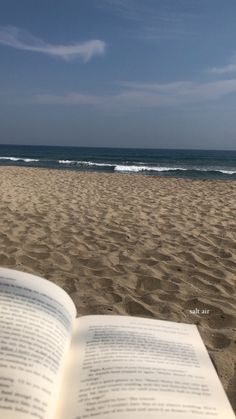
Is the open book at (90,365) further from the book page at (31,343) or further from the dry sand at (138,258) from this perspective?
the dry sand at (138,258)

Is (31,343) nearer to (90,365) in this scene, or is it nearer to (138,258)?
(90,365)

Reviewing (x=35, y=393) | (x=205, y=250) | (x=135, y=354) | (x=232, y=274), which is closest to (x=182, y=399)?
(x=135, y=354)

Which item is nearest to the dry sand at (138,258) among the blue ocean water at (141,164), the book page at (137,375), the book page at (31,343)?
the book page at (137,375)

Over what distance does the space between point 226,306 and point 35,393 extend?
2.03 m

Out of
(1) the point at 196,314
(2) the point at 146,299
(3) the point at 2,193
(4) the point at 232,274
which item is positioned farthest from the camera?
(3) the point at 2,193

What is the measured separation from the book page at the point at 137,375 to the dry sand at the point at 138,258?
2.02 ft

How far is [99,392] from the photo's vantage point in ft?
3.59

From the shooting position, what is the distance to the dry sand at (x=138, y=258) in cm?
270

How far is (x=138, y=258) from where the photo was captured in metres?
3.80

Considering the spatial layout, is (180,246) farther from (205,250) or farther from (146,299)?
(146,299)

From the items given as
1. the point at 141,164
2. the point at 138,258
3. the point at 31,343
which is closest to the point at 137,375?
the point at 31,343

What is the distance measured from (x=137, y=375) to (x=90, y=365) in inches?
5.7

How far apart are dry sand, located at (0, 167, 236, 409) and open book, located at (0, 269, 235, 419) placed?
2.18ft

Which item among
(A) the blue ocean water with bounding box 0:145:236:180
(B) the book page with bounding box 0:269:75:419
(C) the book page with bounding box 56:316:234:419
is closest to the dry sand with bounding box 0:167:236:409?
(C) the book page with bounding box 56:316:234:419
